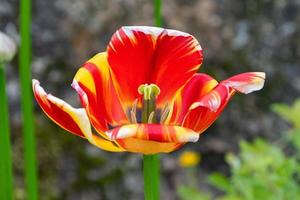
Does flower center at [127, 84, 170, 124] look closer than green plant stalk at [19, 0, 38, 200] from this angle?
Yes

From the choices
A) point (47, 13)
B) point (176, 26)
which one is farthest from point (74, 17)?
point (176, 26)

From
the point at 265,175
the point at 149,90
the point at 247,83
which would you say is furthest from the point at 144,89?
the point at 265,175

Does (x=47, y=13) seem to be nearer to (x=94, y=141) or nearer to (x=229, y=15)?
(x=229, y=15)

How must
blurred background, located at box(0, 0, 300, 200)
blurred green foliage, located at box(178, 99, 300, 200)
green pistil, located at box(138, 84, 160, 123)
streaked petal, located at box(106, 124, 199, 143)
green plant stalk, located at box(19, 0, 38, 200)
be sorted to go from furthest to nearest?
blurred background, located at box(0, 0, 300, 200) < blurred green foliage, located at box(178, 99, 300, 200) < green plant stalk, located at box(19, 0, 38, 200) < green pistil, located at box(138, 84, 160, 123) < streaked petal, located at box(106, 124, 199, 143)

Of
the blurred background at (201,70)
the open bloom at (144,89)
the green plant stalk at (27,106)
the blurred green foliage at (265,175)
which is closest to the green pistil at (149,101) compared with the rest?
the open bloom at (144,89)

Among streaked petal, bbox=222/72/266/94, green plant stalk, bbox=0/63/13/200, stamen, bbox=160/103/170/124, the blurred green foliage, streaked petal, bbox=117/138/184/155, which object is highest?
streaked petal, bbox=222/72/266/94

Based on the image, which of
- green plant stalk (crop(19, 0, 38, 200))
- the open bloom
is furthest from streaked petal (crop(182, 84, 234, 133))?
green plant stalk (crop(19, 0, 38, 200))

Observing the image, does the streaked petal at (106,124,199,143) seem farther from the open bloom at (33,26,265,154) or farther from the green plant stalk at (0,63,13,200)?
the green plant stalk at (0,63,13,200)
